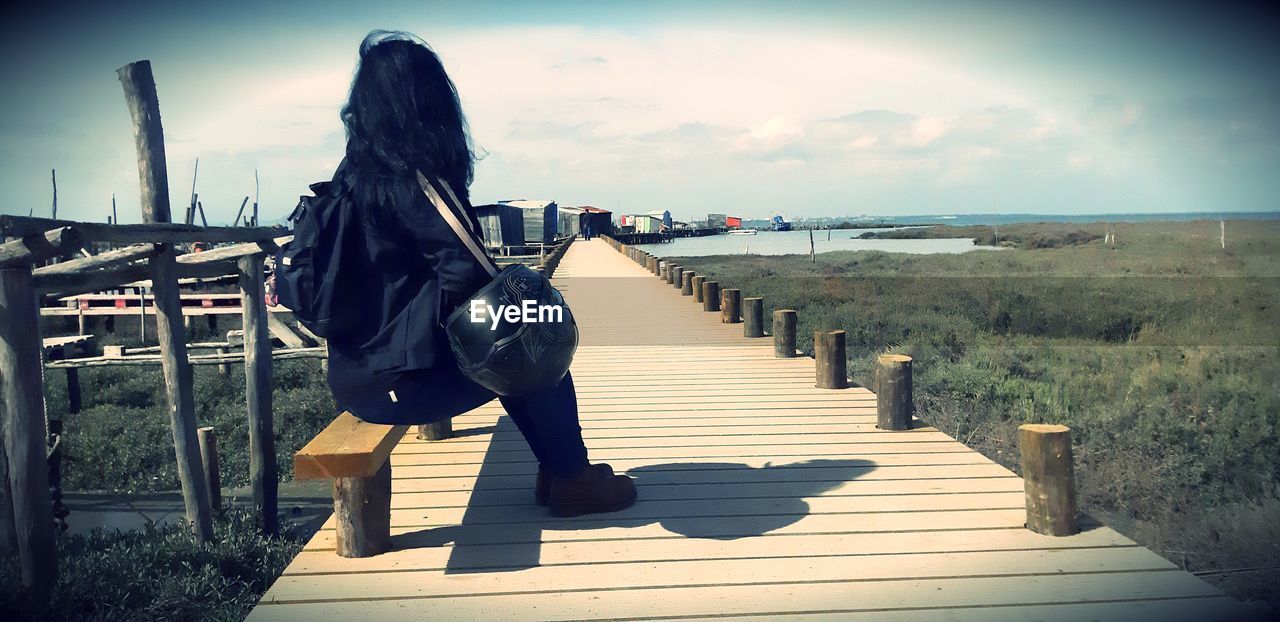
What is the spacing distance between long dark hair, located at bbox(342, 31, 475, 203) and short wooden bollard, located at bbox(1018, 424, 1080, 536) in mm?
2236

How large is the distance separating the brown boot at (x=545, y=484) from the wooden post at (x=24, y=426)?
7.52ft

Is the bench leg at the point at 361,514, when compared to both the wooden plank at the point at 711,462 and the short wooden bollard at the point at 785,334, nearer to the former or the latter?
the wooden plank at the point at 711,462

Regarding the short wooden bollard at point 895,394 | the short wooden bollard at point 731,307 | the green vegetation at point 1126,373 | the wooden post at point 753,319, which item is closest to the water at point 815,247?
the green vegetation at point 1126,373

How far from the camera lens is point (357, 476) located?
3.07m

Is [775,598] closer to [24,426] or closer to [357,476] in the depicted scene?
[357,476]

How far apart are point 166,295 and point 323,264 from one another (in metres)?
3.36

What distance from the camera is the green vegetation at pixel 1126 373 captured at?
6.64m

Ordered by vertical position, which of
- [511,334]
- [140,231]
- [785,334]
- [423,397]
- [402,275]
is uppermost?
[140,231]

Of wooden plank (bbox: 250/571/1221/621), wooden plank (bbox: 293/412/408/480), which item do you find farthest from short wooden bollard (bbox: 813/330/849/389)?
wooden plank (bbox: 293/412/408/480)

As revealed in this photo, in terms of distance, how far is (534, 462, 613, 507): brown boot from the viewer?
11.9 feet

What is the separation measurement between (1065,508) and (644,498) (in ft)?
5.26

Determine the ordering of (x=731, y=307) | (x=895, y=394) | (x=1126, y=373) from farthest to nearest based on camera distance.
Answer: (x=1126, y=373) < (x=731, y=307) < (x=895, y=394)

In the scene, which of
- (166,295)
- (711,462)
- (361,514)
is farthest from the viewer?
(166,295)

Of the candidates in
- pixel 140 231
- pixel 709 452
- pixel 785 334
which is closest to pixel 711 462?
pixel 709 452
